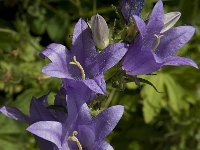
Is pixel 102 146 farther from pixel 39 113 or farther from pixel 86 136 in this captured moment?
pixel 39 113

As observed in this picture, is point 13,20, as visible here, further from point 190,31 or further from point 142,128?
point 190,31

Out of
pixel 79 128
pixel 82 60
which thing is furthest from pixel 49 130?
pixel 82 60

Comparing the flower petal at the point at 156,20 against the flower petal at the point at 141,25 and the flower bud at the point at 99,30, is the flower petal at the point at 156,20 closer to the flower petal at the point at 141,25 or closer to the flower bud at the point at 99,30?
the flower petal at the point at 141,25

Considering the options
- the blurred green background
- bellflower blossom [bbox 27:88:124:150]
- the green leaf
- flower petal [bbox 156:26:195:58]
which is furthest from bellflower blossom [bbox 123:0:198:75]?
the green leaf

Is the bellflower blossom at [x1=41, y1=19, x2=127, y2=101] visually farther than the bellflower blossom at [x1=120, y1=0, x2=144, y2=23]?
No

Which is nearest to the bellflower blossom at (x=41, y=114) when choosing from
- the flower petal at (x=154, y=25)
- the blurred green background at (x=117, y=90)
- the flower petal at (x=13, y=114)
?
the flower petal at (x=13, y=114)

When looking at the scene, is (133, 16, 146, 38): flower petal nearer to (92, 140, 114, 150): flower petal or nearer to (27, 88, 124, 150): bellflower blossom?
(27, 88, 124, 150): bellflower blossom
